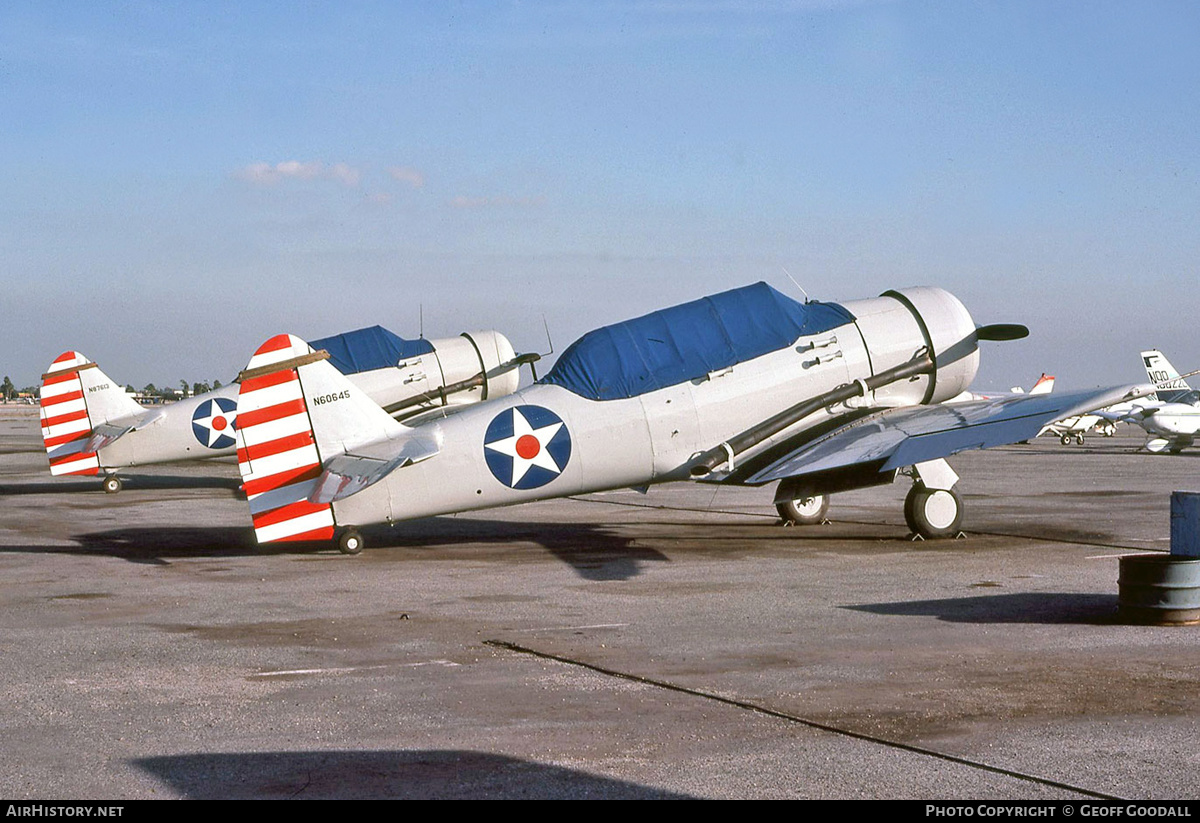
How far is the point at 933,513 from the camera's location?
14.0 meters

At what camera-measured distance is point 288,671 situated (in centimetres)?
737

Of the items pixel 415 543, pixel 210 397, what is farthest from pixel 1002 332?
pixel 210 397

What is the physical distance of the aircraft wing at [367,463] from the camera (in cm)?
1173

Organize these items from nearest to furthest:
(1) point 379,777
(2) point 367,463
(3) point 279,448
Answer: (1) point 379,777 < (2) point 367,463 < (3) point 279,448

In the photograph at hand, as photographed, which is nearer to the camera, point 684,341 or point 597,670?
point 597,670

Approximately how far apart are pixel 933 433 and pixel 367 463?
5.76m

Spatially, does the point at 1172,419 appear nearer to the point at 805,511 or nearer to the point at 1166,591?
the point at 805,511

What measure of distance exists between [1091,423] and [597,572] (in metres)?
47.6

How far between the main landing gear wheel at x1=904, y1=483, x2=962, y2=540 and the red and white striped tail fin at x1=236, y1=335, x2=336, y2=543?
672 centimetres

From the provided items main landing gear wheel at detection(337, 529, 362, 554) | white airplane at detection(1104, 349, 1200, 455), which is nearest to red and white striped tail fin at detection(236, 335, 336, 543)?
main landing gear wheel at detection(337, 529, 362, 554)

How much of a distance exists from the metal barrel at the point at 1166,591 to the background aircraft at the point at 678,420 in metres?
3.07

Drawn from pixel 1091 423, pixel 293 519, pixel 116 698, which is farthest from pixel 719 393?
pixel 1091 423

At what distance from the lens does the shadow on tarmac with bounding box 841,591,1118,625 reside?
8695 millimetres

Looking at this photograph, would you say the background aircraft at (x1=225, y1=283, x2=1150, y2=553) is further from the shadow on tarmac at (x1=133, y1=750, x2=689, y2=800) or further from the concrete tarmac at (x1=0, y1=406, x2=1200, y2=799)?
the shadow on tarmac at (x1=133, y1=750, x2=689, y2=800)
